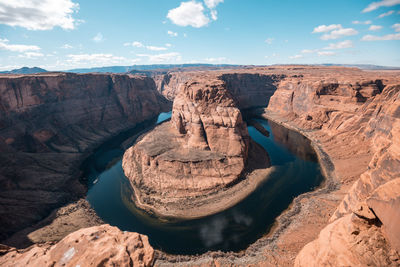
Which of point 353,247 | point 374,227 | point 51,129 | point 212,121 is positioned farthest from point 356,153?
point 51,129

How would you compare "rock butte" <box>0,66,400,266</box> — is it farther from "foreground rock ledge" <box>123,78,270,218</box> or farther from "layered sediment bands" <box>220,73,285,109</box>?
"layered sediment bands" <box>220,73,285,109</box>

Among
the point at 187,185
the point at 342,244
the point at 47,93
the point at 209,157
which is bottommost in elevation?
the point at 187,185

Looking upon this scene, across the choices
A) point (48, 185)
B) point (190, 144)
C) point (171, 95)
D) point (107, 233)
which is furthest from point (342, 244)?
point (171, 95)

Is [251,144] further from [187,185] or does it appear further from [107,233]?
[107,233]

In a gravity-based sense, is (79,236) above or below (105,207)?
above

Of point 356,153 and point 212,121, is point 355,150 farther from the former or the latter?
point 212,121

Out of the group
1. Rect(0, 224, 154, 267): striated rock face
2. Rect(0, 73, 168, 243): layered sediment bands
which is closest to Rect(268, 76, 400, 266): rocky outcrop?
Rect(0, 224, 154, 267): striated rock face

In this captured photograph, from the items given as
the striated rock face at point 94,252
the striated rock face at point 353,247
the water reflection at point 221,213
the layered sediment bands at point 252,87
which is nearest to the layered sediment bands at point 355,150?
the striated rock face at point 353,247
